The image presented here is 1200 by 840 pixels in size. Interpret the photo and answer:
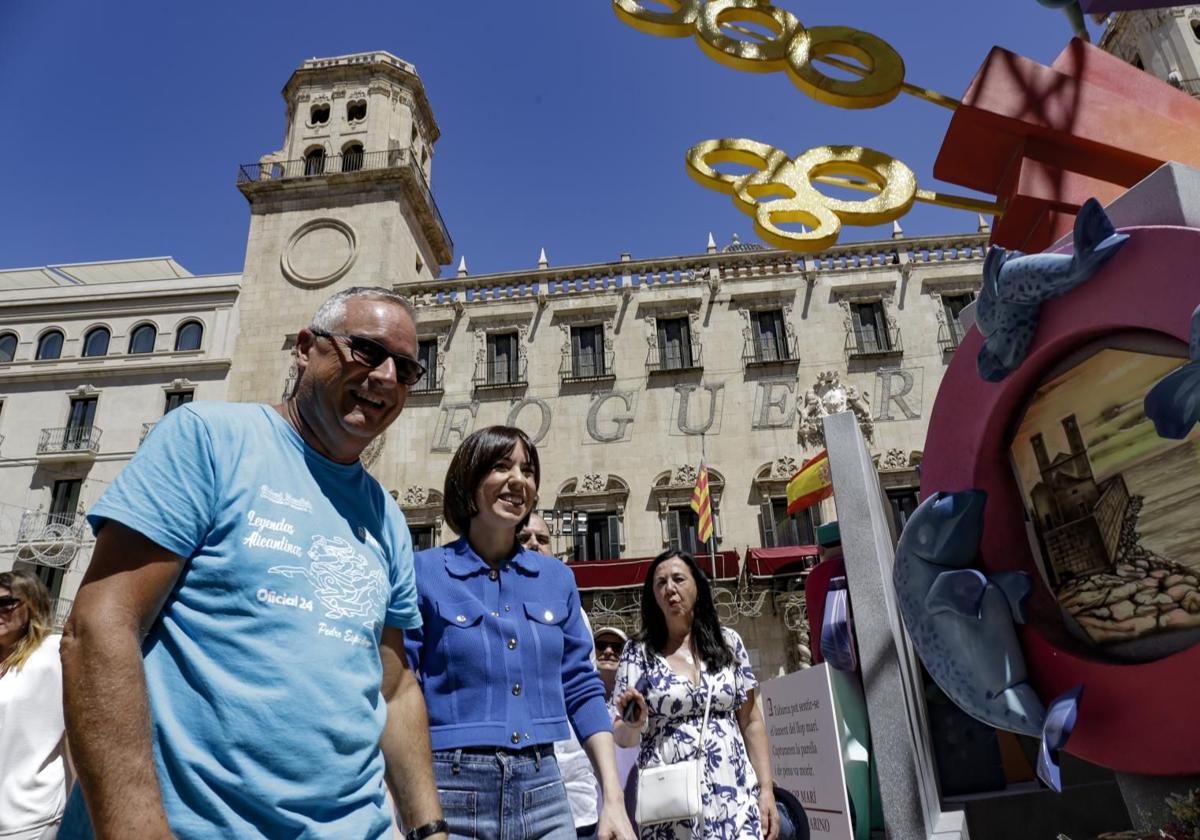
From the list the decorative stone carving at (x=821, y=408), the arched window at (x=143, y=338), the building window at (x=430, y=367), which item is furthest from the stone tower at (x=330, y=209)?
the decorative stone carving at (x=821, y=408)

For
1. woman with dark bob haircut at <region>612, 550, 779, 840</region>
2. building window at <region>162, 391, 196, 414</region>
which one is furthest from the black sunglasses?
building window at <region>162, 391, 196, 414</region>

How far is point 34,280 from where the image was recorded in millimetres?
33469

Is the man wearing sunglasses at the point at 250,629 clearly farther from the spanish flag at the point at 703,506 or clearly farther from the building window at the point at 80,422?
the building window at the point at 80,422

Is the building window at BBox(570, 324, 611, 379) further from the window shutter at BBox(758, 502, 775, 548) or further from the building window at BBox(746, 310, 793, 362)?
the window shutter at BBox(758, 502, 775, 548)

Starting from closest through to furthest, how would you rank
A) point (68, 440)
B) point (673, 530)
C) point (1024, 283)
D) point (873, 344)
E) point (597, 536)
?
point (1024, 283) → point (673, 530) → point (597, 536) → point (873, 344) → point (68, 440)

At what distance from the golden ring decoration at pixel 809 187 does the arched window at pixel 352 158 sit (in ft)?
72.4

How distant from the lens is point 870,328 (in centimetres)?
1984

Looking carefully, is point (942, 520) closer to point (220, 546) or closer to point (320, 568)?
point (320, 568)

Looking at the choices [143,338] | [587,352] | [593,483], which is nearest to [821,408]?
[593,483]

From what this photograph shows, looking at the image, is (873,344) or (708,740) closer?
(708,740)

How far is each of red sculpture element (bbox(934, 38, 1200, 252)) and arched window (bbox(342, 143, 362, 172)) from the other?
2380 centimetres

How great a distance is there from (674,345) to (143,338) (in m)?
16.6

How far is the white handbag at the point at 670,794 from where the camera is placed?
3.16m

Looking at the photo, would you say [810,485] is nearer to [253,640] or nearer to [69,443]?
[253,640]
